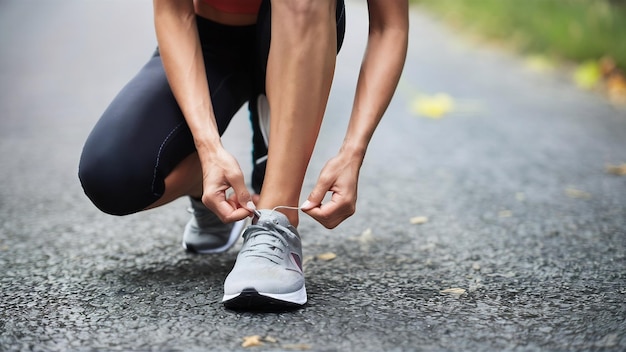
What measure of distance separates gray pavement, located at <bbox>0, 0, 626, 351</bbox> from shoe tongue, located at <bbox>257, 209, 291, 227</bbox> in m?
0.16

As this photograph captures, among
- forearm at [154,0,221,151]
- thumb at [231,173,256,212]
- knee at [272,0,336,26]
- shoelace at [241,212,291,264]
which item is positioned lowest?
shoelace at [241,212,291,264]

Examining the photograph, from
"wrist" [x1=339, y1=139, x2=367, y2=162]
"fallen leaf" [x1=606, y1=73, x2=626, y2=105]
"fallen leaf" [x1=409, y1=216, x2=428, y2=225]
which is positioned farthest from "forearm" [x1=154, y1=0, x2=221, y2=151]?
"fallen leaf" [x1=606, y1=73, x2=626, y2=105]

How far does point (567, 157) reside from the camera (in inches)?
120

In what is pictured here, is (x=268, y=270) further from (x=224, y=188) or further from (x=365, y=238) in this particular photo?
(x=365, y=238)

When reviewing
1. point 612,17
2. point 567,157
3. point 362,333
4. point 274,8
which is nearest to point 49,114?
point 567,157

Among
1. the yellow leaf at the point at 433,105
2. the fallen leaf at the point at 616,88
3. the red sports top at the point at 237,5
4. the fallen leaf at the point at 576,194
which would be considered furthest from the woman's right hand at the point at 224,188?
the fallen leaf at the point at 616,88

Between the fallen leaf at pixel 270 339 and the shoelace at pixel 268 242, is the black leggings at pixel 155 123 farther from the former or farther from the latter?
the fallen leaf at pixel 270 339

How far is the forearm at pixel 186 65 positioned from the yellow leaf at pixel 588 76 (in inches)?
139

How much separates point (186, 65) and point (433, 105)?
260cm

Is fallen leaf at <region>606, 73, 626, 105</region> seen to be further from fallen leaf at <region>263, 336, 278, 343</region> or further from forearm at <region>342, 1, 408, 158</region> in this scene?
fallen leaf at <region>263, 336, 278, 343</region>

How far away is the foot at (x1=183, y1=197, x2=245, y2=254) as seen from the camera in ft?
6.29

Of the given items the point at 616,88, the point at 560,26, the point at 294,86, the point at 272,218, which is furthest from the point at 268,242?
the point at 560,26

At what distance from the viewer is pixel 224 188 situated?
1524 mm

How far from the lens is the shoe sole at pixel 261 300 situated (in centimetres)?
145
